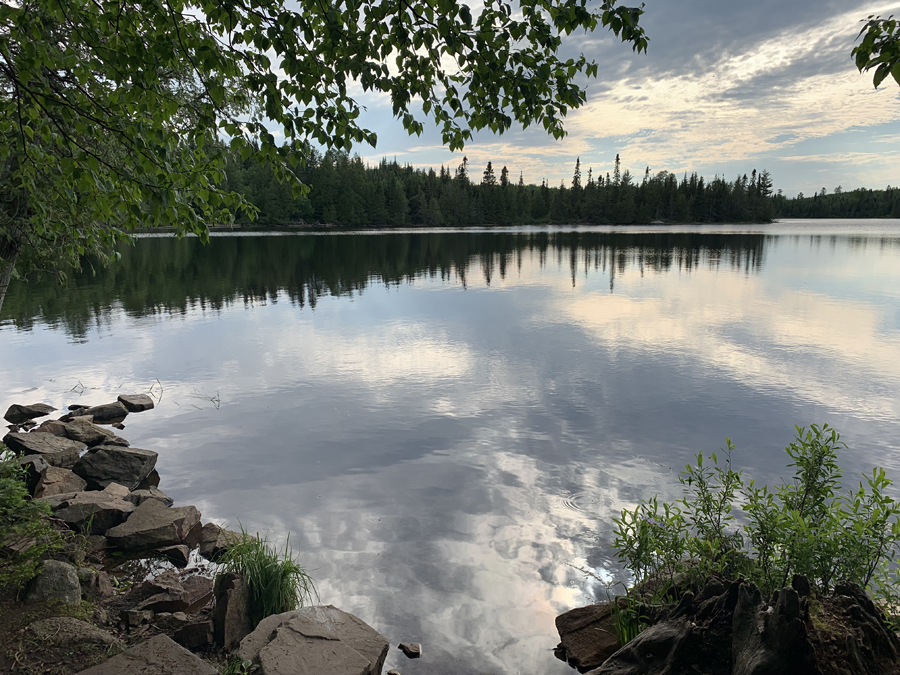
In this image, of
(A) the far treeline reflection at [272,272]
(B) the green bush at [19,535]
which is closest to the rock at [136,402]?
(B) the green bush at [19,535]

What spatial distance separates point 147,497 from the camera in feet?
30.0

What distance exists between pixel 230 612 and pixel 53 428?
8754 millimetres

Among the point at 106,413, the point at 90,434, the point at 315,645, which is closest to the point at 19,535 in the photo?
the point at 315,645

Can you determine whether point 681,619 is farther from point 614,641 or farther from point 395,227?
point 395,227

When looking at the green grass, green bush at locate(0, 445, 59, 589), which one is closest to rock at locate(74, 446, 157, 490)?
green bush at locate(0, 445, 59, 589)

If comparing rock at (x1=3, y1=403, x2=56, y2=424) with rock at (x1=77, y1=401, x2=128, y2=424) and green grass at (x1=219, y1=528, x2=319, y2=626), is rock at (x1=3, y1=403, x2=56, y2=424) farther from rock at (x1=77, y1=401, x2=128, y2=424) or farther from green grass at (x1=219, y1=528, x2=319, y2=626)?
green grass at (x1=219, y1=528, x2=319, y2=626)

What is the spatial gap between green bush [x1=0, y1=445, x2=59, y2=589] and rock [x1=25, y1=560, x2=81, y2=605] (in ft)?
0.34

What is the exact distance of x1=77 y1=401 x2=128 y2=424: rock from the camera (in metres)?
13.5

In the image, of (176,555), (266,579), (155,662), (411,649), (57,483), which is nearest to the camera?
(155,662)

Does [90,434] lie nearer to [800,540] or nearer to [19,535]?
[19,535]

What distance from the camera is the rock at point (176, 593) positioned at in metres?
6.46

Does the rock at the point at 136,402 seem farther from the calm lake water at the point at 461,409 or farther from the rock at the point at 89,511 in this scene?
the rock at the point at 89,511

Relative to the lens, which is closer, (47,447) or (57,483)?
(57,483)

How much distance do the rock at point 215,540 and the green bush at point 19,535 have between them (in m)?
1.88
